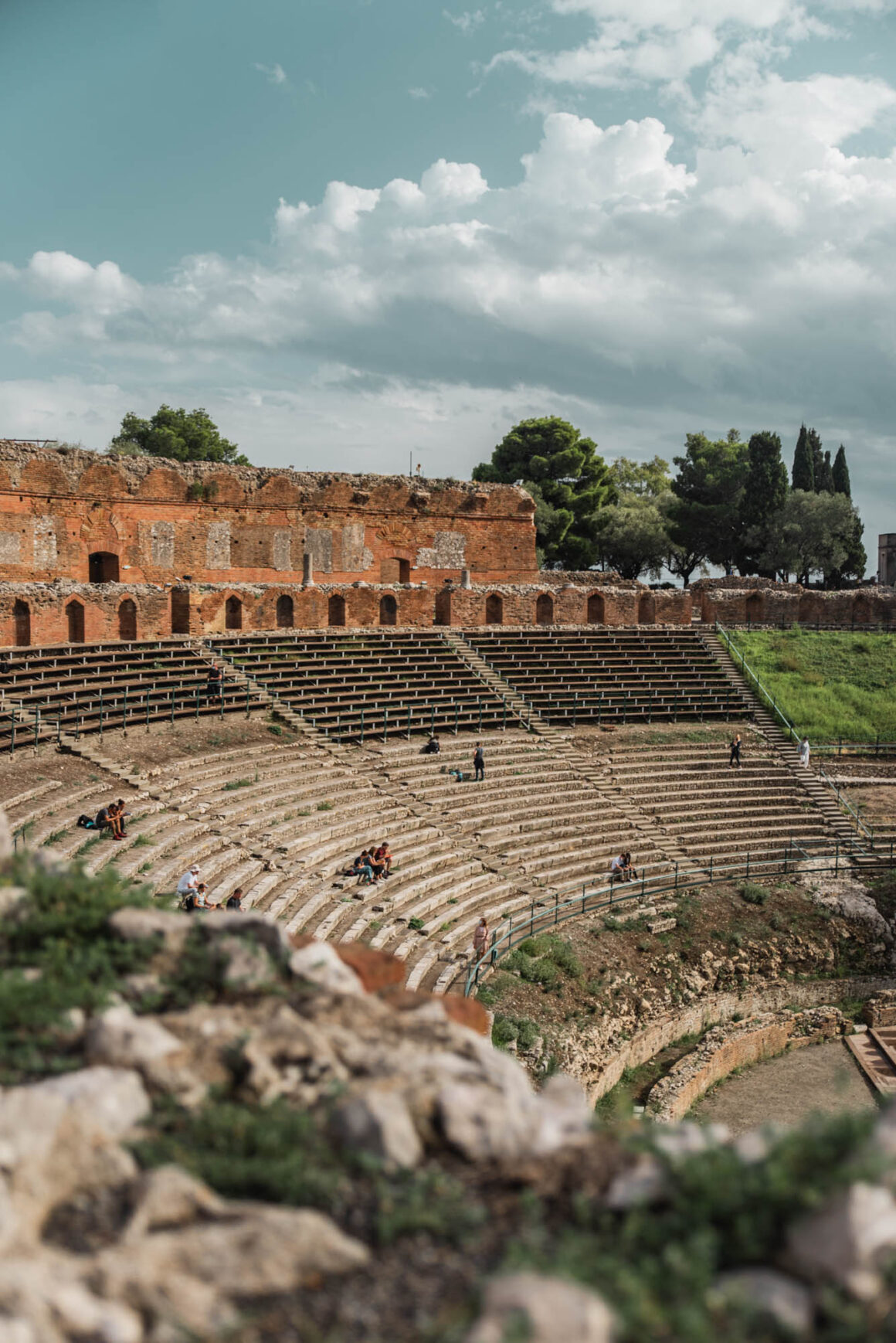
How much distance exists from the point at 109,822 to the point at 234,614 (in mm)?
15976

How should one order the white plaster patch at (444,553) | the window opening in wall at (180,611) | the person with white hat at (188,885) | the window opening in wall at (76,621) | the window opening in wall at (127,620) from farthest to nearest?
the white plaster patch at (444,553)
the window opening in wall at (180,611)
the window opening in wall at (127,620)
the window opening in wall at (76,621)
the person with white hat at (188,885)

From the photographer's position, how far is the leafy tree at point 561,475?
50.8 meters

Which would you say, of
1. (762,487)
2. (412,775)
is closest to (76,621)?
(412,775)

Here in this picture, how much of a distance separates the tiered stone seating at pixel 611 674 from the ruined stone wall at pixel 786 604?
5.77 m

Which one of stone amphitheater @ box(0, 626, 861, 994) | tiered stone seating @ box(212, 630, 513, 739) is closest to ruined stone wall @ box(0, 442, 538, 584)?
stone amphitheater @ box(0, 626, 861, 994)

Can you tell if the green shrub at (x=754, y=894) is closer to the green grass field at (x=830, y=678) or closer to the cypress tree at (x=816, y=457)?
the green grass field at (x=830, y=678)

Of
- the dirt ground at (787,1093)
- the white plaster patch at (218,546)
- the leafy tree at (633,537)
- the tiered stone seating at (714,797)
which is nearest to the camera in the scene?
the dirt ground at (787,1093)

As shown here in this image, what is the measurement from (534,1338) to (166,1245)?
1.59 meters

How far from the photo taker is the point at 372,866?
1689 cm

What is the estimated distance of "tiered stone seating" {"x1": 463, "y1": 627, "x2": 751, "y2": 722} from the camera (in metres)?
28.3

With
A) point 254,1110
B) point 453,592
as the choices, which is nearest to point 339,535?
point 453,592

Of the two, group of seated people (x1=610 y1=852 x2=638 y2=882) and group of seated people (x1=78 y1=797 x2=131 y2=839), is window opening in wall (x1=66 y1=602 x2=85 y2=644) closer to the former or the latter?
group of seated people (x1=78 y1=797 x2=131 y2=839)

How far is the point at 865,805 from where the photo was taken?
82.4ft

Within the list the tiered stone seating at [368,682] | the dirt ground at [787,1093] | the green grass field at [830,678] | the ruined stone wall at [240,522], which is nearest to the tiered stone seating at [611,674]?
the tiered stone seating at [368,682]
